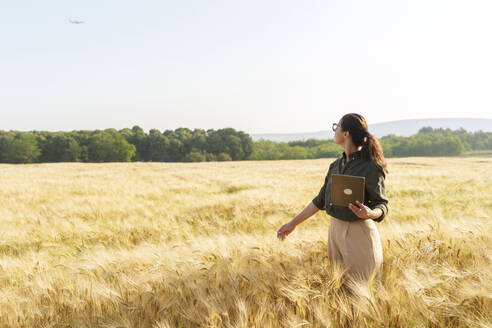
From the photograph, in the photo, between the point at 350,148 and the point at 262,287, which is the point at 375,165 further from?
the point at 262,287

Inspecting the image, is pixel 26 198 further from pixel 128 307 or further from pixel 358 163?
pixel 358 163

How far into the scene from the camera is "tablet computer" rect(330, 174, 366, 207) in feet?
6.75

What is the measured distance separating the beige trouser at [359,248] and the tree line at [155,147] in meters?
69.7

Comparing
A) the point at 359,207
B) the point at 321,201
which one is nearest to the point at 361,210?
the point at 359,207

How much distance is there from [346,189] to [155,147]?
78841 mm

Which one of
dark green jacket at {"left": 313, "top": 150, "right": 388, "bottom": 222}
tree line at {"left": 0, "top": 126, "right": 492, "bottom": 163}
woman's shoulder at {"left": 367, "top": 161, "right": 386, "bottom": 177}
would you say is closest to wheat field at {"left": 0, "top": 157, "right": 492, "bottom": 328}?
dark green jacket at {"left": 313, "top": 150, "right": 388, "bottom": 222}

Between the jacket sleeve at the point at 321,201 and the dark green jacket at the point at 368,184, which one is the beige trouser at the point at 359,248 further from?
the jacket sleeve at the point at 321,201

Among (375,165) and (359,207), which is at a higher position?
(375,165)

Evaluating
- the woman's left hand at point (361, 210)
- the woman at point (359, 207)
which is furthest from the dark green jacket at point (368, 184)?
the woman's left hand at point (361, 210)

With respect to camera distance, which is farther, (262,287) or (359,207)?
(359,207)

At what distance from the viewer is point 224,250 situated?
2814 mm

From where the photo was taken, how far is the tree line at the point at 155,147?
216ft

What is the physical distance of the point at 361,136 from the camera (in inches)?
91.4

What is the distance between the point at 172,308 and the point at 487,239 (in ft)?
10.3
